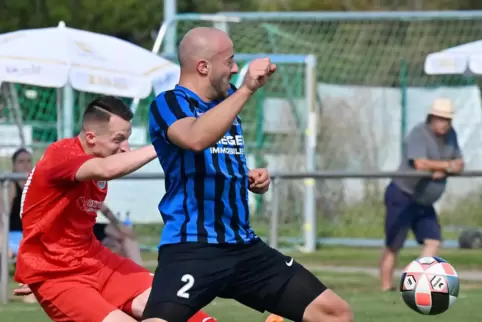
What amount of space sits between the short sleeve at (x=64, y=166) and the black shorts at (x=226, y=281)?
36.1 inches

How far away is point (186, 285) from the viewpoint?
5648 millimetres

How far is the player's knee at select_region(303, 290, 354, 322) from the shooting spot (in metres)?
5.95

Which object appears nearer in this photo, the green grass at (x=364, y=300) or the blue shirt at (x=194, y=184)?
the blue shirt at (x=194, y=184)

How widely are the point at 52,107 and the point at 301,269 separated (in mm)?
13555

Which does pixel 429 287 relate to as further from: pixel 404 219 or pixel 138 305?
pixel 404 219

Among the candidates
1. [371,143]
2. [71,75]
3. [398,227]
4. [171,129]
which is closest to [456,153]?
[398,227]

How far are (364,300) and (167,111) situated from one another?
5372 mm

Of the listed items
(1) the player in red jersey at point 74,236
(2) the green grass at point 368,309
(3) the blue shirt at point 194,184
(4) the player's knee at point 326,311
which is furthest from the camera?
(2) the green grass at point 368,309

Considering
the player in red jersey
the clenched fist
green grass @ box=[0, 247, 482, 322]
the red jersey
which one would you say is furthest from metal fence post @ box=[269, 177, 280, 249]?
the clenched fist

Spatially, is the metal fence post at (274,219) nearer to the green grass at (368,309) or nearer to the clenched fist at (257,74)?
the green grass at (368,309)

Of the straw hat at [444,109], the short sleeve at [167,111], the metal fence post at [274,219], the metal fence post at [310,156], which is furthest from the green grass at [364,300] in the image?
the short sleeve at [167,111]

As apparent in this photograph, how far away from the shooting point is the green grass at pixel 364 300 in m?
9.39

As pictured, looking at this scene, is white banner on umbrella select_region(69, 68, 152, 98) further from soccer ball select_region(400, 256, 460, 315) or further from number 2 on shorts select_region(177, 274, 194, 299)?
number 2 on shorts select_region(177, 274, 194, 299)

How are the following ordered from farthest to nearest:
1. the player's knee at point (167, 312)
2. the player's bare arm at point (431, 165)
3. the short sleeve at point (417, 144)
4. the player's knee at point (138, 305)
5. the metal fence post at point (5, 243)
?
the short sleeve at point (417, 144)
the player's bare arm at point (431, 165)
the metal fence post at point (5, 243)
the player's knee at point (138, 305)
the player's knee at point (167, 312)
